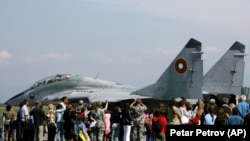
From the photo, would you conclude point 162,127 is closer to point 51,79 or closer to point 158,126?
point 158,126

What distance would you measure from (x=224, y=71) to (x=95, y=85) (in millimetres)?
9981

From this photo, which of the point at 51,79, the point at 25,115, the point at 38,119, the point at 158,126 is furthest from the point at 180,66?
the point at 158,126

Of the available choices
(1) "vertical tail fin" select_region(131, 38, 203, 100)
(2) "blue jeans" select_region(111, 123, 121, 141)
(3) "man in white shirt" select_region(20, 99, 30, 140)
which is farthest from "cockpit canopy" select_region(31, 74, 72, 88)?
(2) "blue jeans" select_region(111, 123, 121, 141)

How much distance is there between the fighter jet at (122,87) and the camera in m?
29.1

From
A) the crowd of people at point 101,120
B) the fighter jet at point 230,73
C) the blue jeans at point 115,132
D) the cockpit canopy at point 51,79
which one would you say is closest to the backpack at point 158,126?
the crowd of people at point 101,120

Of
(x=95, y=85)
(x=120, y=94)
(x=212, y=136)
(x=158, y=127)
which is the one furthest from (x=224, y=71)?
(x=212, y=136)

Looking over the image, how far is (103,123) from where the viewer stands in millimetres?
16891

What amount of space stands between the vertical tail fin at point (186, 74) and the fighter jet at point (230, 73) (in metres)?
2.29

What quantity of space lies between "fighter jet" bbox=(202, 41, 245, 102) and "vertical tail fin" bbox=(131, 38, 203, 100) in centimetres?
229

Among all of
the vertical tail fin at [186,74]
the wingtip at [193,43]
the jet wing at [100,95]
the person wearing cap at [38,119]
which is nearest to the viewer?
the person wearing cap at [38,119]

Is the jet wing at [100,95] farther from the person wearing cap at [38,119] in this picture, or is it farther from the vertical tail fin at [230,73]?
the person wearing cap at [38,119]

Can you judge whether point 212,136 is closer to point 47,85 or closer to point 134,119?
point 134,119

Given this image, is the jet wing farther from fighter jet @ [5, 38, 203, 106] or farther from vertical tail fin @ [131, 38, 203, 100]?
vertical tail fin @ [131, 38, 203, 100]

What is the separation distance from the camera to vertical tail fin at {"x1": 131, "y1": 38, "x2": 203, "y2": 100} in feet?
95.1
